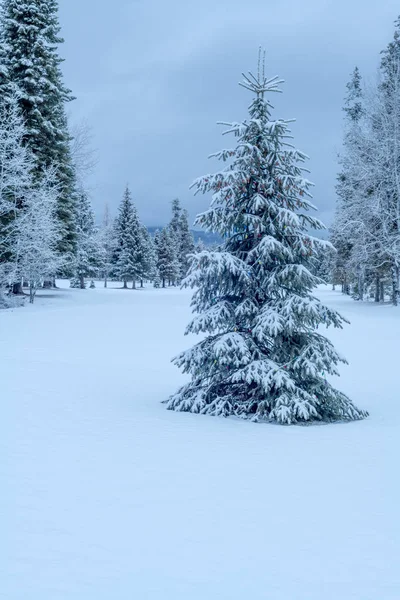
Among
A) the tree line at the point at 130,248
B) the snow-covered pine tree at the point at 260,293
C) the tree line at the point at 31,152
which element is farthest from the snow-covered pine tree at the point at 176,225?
the snow-covered pine tree at the point at 260,293

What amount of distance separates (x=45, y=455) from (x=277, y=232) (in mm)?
4688

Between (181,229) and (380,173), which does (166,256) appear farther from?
(380,173)

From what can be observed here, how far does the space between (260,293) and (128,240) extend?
60.7m

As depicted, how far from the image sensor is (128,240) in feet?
221

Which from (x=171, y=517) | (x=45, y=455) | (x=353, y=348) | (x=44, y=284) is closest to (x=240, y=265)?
(x=45, y=455)

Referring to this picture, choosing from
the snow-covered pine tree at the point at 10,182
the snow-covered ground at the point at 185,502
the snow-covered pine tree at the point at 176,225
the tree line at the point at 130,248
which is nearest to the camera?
the snow-covered ground at the point at 185,502

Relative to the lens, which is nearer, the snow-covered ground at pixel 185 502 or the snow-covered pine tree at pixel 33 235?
the snow-covered ground at pixel 185 502

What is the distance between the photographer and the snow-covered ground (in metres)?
3.34

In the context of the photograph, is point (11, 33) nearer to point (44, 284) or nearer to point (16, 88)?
point (16, 88)

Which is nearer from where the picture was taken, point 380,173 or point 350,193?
point 380,173

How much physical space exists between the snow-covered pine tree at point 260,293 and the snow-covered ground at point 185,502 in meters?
0.57

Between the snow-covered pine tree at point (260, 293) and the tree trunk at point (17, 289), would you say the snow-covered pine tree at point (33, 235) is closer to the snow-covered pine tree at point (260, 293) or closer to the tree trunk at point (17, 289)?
the tree trunk at point (17, 289)

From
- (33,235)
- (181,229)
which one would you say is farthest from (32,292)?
(181,229)

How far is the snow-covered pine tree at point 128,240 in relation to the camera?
67.4 metres
